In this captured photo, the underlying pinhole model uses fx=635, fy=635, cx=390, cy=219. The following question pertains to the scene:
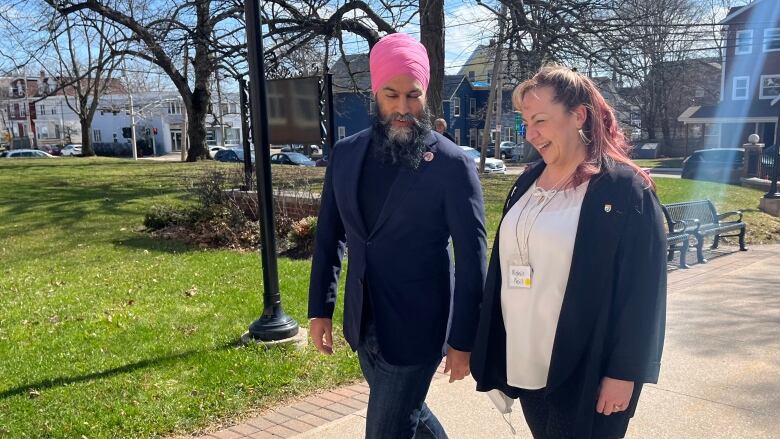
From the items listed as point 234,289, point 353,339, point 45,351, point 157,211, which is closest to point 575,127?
point 353,339

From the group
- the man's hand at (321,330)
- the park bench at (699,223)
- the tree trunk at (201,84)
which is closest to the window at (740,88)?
the tree trunk at (201,84)

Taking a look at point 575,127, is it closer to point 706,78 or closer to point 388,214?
point 388,214

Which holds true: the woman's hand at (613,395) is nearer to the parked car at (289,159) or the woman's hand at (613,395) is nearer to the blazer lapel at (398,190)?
the blazer lapel at (398,190)

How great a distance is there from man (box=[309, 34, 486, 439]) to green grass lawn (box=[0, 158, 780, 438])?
6.14 feet

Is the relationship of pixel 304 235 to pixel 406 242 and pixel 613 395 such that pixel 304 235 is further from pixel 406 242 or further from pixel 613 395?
pixel 613 395

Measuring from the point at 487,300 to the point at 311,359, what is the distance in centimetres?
275

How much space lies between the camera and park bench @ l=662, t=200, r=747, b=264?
8414mm

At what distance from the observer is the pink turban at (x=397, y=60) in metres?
2.23

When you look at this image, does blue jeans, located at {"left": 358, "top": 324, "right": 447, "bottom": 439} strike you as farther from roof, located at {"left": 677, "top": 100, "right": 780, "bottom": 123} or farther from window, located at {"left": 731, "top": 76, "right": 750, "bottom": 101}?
window, located at {"left": 731, "top": 76, "right": 750, "bottom": 101}

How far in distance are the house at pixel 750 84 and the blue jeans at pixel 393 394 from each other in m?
38.5

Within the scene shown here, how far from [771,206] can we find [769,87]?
31004mm

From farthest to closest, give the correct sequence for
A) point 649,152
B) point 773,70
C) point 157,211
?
point 649,152, point 773,70, point 157,211

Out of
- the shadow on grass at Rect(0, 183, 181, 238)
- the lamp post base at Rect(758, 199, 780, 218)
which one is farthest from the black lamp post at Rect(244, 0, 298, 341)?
the lamp post base at Rect(758, 199, 780, 218)

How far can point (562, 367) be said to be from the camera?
1982 millimetres
